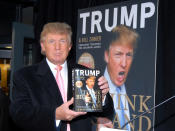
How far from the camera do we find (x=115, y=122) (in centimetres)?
296

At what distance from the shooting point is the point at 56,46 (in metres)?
1.58

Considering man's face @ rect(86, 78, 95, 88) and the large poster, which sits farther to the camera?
the large poster

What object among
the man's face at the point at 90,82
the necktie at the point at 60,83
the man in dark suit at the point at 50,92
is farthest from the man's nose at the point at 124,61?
the man's face at the point at 90,82

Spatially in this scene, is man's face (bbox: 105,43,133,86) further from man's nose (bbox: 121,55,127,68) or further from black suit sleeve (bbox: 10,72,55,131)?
black suit sleeve (bbox: 10,72,55,131)

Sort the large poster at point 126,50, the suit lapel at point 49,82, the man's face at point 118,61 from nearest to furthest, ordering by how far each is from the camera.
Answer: the suit lapel at point 49,82, the large poster at point 126,50, the man's face at point 118,61

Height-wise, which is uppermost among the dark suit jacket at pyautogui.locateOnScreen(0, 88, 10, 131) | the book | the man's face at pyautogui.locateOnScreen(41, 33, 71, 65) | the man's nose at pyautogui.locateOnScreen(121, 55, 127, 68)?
the man's face at pyautogui.locateOnScreen(41, 33, 71, 65)

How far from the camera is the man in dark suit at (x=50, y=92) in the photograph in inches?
58.8

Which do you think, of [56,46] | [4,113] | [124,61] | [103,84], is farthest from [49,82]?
[4,113]

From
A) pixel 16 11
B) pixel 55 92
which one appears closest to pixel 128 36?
pixel 55 92

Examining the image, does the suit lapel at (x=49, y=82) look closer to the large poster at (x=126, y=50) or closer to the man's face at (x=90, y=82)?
the man's face at (x=90, y=82)

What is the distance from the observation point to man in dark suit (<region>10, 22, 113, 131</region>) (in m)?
1.49

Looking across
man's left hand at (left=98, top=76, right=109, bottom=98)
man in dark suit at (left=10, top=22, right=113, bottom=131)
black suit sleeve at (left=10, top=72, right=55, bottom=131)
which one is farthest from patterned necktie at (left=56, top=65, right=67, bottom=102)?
man's left hand at (left=98, top=76, right=109, bottom=98)

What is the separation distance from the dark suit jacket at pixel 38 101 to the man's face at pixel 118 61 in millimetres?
1214

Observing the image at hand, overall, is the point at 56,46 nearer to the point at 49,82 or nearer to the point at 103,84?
the point at 49,82
